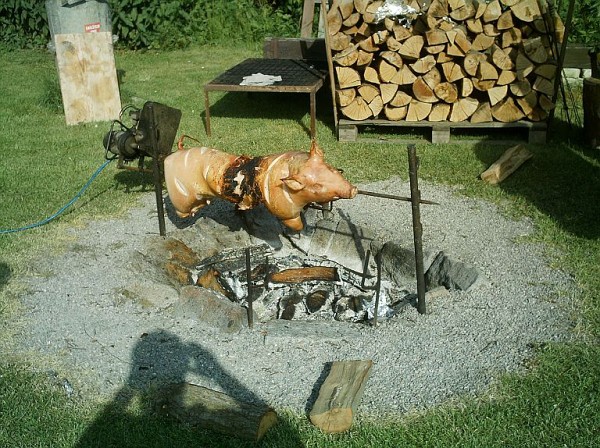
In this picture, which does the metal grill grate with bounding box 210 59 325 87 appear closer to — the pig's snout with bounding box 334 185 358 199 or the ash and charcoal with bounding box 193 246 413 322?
the ash and charcoal with bounding box 193 246 413 322

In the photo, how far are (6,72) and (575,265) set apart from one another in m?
10.4

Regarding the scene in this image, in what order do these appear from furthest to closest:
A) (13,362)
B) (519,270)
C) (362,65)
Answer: (362,65)
(519,270)
(13,362)

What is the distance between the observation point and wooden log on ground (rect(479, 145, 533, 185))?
7066 millimetres

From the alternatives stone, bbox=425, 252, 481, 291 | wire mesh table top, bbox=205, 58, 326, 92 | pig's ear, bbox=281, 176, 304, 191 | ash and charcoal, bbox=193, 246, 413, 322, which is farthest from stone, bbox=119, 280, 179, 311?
wire mesh table top, bbox=205, 58, 326, 92

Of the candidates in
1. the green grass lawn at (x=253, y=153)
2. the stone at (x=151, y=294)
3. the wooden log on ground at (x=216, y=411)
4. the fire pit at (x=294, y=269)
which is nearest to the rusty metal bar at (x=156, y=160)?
the fire pit at (x=294, y=269)

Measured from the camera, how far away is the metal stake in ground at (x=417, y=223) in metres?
4.29

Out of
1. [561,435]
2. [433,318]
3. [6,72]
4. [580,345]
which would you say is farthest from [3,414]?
[6,72]

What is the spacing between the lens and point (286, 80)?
28.9ft

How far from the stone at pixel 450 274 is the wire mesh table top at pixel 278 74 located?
3748mm

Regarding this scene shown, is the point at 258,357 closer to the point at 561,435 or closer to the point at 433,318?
the point at 433,318

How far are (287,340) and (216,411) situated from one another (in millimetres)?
789

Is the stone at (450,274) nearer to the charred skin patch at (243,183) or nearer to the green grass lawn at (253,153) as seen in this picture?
the green grass lawn at (253,153)

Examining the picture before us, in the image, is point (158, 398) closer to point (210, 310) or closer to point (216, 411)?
point (216, 411)

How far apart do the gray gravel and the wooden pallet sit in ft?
10.5
